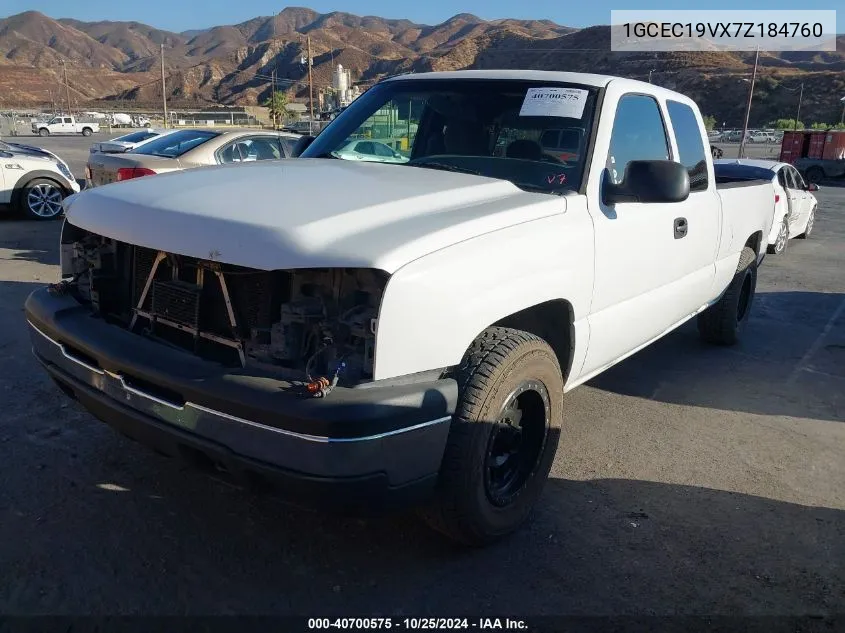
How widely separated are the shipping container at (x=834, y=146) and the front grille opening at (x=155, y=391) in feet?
108

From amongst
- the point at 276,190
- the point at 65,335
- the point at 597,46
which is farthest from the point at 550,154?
the point at 597,46

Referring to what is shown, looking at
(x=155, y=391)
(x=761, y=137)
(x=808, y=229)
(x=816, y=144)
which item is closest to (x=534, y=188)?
(x=155, y=391)

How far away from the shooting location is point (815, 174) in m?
29.3

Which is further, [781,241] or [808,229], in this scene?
[808,229]

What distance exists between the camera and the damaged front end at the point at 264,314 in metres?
2.43

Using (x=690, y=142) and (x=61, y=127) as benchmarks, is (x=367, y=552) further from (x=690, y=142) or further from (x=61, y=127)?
(x=61, y=127)

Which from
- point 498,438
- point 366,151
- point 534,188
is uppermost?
point 366,151

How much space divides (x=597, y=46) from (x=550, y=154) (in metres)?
146

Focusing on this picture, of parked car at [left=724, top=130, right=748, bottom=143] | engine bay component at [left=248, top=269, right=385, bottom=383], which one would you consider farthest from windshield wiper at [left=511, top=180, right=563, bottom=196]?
parked car at [left=724, top=130, right=748, bottom=143]

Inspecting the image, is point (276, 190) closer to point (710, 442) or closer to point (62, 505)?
point (62, 505)

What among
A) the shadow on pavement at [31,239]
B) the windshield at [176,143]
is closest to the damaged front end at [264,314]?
the shadow on pavement at [31,239]

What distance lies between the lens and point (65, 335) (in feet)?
9.57

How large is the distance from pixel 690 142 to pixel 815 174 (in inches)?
1145

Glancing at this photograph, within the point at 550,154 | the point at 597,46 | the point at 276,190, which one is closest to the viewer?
the point at 276,190
